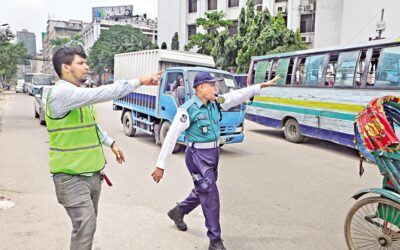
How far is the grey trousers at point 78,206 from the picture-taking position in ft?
8.16

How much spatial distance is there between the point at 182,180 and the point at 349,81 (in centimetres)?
508

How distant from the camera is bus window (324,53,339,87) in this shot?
9023 millimetres

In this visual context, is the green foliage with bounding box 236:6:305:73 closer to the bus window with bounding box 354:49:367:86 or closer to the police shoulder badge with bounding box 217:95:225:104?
the bus window with bounding box 354:49:367:86

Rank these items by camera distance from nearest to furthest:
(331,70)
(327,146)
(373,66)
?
(373,66), (331,70), (327,146)

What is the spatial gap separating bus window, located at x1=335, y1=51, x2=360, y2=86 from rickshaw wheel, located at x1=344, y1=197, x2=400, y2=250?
5889 millimetres

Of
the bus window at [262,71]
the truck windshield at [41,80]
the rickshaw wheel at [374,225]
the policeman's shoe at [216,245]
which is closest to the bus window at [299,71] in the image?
the bus window at [262,71]

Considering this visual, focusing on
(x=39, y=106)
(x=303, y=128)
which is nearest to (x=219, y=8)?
(x=39, y=106)

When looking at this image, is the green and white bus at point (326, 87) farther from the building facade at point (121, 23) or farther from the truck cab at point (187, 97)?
the building facade at point (121, 23)

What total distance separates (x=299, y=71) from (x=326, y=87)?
1.27 m

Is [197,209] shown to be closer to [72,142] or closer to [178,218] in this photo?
[178,218]

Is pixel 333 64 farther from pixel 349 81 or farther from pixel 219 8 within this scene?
pixel 219 8

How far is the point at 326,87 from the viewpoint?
360 inches

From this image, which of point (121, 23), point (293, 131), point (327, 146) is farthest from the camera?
point (121, 23)

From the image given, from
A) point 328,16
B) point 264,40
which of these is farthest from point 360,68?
point 328,16
